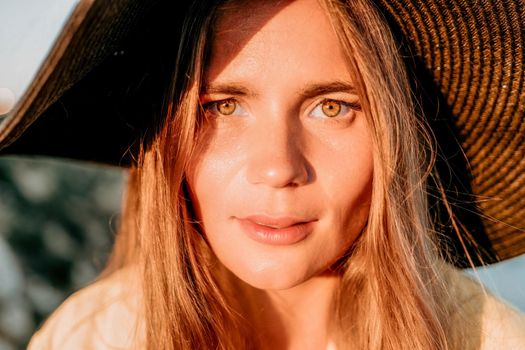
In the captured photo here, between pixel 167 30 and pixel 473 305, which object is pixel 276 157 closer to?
pixel 167 30

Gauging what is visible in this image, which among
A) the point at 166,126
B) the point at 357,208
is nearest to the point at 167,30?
the point at 166,126

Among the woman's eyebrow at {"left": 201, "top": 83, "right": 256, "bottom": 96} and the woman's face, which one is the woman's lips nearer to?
the woman's face

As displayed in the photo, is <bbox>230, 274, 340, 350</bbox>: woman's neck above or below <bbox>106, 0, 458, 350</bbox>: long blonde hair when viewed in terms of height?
below

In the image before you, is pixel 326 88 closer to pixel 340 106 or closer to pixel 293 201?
pixel 340 106

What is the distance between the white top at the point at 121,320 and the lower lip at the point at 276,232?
2.03 feet

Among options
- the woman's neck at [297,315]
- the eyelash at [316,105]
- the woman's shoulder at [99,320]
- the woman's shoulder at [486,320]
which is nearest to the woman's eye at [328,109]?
the eyelash at [316,105]

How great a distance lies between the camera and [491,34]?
1638 millimetres

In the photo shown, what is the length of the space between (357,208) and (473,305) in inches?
22.2

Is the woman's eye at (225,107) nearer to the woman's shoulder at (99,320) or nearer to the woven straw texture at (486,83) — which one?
the woven straw texture at (486,83)

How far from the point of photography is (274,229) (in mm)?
1684

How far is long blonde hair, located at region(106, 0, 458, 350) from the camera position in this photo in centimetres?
168

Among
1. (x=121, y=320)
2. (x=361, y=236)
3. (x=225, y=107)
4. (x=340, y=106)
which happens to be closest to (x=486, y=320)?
(x=361, y=236)

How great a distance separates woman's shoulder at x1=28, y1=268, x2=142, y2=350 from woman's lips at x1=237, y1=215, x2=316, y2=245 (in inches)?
24.4

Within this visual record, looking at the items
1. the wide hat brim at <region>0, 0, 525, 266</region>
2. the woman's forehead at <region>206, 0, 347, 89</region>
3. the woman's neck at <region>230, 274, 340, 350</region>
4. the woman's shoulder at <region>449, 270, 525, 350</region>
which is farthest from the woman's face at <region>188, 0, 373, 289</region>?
the woman's shoulder at <region>449, 270, 525, 350</region>
